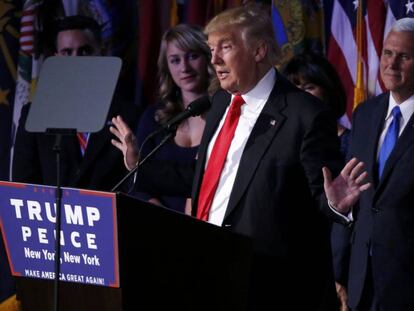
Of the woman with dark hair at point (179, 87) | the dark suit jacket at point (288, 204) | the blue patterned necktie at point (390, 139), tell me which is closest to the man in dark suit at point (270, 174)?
the dark suit jacket at point (288, 204)

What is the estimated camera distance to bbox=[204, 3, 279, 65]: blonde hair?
341 centimetres

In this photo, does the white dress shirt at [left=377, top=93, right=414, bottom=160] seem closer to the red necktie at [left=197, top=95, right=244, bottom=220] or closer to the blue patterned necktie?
the blue patterned necktie

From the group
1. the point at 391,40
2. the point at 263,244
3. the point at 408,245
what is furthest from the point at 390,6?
the point at 263,244

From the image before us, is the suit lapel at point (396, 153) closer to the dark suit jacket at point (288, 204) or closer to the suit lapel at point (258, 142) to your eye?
the dark suit jacket at point (288, 204)

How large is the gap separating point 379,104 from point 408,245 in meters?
0.62

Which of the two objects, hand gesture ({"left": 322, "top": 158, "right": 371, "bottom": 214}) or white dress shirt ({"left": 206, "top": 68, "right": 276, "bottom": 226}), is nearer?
hand gesture ({"left": 322, "top": 158, "right": 371, "bottom": 214})

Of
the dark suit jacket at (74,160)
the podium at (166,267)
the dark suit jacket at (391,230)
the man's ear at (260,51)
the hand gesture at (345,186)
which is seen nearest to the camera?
the podium at (166,267)

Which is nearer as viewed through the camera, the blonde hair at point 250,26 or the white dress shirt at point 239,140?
the white dress shirt at point 239,140

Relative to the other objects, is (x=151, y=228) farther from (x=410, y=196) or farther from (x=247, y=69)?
(x=410, y=196)

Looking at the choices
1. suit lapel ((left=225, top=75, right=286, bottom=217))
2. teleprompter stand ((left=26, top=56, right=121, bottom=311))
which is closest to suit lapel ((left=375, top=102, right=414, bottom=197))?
suit lapel ((left=225, top=75, right=286, bottom=217))

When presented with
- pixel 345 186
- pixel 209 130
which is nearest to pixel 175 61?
pixel 209 130

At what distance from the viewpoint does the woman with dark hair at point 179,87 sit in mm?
4547

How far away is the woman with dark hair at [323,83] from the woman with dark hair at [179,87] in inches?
16.3

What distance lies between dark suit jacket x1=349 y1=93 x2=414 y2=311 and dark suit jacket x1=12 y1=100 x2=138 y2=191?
1304 millimetres
